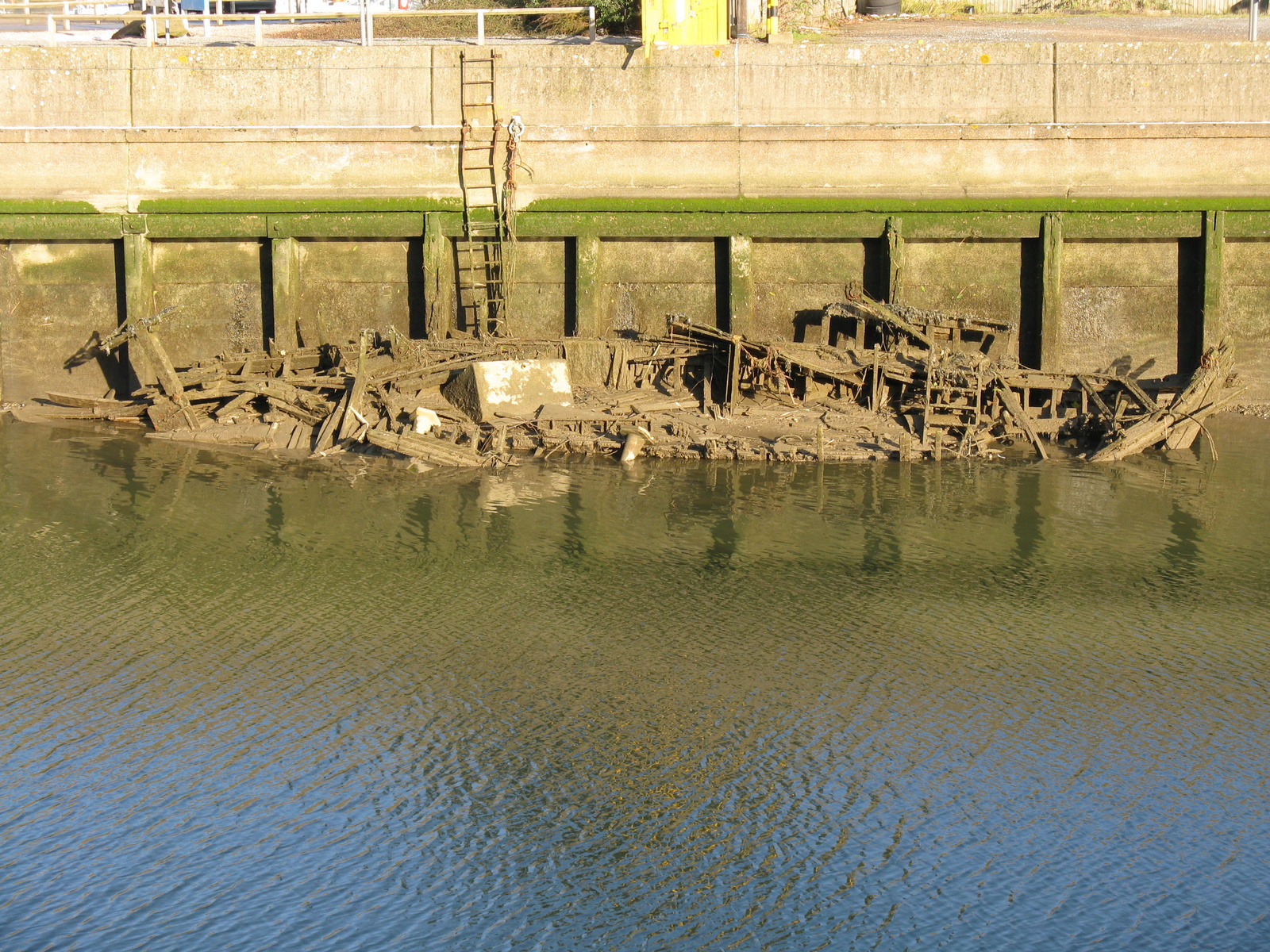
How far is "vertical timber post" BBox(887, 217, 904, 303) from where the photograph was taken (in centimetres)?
1859

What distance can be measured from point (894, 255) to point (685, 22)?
15.9ft

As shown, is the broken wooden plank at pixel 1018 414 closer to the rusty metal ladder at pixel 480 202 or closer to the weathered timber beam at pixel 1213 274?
the weathered timber beam at pixel 1213 274

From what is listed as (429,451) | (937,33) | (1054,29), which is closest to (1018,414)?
(429,451)

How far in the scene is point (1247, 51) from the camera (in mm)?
18812

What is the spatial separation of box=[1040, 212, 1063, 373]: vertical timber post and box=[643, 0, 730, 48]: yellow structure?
5.64 m

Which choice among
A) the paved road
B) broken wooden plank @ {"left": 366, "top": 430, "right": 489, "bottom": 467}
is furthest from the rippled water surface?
the paved road

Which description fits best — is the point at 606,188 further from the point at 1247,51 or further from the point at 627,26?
the point at 1247,51

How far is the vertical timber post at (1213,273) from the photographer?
1833 cm

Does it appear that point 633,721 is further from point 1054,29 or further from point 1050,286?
point 1054,29

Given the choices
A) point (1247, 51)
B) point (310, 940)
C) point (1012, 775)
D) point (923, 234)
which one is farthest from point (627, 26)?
point (310, 940)

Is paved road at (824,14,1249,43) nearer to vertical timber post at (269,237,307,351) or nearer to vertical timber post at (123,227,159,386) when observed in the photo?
vertical timber post at (269,237,307,351)

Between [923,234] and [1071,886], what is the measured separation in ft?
42.3

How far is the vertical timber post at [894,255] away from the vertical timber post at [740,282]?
1.98 metres

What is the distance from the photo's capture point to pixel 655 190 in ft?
63.0
